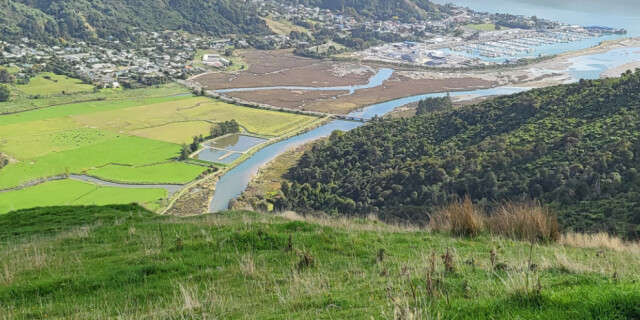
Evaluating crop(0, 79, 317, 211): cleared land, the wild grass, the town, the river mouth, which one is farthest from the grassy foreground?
the town

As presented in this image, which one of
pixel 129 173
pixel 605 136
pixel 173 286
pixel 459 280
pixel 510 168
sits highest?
pixel 459 280

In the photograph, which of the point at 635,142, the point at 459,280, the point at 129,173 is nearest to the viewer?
the point at 459,280

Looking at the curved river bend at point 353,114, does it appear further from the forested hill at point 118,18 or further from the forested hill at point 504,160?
the forested hill at point 118,18

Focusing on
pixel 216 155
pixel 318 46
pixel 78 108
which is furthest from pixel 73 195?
pixel 318 46

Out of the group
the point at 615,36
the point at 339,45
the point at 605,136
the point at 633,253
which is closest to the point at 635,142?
the point at 605,136

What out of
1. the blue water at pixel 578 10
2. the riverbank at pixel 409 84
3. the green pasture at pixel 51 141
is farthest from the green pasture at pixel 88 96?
the blue water at pixel 578 10

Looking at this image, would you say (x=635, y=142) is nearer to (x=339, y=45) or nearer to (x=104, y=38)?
(x=339, y=45)

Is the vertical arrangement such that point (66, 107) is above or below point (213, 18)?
below
